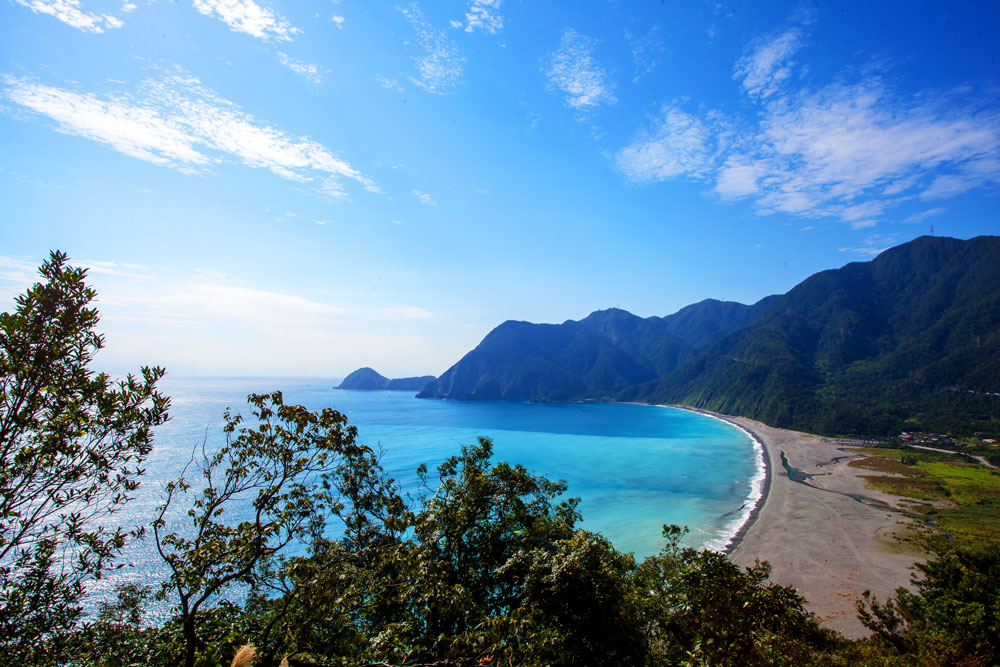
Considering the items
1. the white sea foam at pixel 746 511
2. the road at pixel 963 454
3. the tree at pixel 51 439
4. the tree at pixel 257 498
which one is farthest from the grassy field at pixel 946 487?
the tree at pixel 51 439

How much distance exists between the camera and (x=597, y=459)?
75000 millimetres

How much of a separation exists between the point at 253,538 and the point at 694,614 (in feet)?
30.2

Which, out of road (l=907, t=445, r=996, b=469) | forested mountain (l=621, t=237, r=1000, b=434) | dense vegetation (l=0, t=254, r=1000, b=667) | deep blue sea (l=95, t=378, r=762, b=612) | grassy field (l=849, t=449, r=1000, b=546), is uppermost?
forested mountain (l=621, t=237, r=1000, b=434)

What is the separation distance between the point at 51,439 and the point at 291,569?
326 centimetres

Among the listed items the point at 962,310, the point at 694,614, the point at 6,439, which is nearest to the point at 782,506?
the point at 694,614

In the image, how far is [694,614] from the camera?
29.7 feet

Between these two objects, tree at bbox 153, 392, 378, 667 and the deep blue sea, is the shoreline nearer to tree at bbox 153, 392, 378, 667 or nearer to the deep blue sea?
the deep blue sea

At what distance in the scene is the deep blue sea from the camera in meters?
41.2

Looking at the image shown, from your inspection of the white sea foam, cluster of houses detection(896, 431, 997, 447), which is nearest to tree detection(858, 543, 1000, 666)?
the white sea foam

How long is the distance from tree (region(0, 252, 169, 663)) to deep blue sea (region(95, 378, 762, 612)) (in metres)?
1.62

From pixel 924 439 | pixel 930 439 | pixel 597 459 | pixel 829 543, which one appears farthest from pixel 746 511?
pixel 930 439

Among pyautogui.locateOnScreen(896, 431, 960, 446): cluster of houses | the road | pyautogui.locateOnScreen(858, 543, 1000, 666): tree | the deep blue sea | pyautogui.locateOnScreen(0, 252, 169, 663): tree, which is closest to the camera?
pyautogui.locateOnScreen(0, 252, 169, 663): tree

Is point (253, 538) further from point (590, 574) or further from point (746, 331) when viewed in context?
point (746, 331)

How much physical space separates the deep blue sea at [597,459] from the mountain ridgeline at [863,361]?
22133mm
